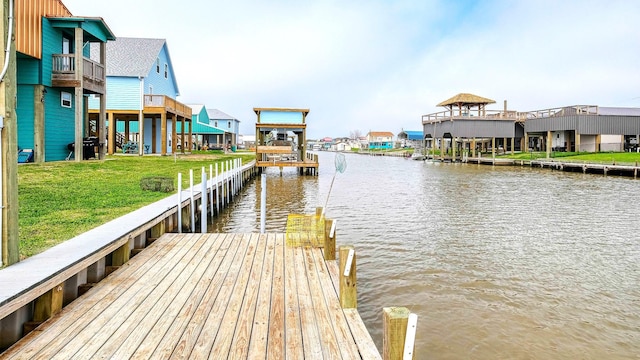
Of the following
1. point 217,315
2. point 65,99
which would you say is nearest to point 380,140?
point 65,99

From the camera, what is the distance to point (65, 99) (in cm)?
2269

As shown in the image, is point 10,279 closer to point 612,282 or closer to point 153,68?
point 612,282

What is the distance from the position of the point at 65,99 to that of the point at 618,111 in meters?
53.5

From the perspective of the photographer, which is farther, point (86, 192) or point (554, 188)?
point (554, 188)

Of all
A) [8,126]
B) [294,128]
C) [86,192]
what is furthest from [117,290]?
[294,128]

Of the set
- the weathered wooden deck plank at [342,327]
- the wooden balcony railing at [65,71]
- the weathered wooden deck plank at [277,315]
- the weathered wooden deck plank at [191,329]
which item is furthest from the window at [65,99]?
the weathered wooden deck plank at [342,327]

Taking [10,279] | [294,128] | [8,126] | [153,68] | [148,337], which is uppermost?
[153,68]

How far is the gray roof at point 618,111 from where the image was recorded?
49375 millimetres

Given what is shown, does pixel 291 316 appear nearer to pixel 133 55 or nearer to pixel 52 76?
pixel 52 76

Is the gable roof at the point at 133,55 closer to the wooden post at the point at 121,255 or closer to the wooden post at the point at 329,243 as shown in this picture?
the wooden post at the point at 121,255

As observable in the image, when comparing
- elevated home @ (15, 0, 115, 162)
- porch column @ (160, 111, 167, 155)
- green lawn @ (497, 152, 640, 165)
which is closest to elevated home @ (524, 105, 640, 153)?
green lawn @ (497, 152, 640, 165)

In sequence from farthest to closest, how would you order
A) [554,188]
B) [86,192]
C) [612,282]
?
[554,188], [86,192], [612,282]

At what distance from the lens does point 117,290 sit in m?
5.81

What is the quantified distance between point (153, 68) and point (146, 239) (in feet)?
98.1
